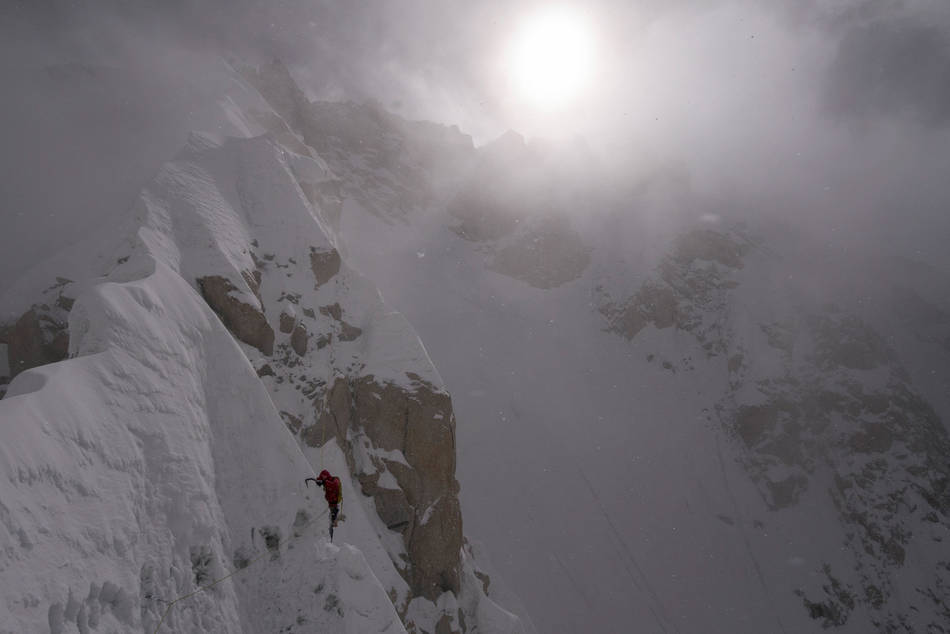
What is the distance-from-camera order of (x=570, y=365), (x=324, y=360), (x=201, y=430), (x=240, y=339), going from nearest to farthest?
(x=201, y=430) → (x=240, y=339) → (x=324, y=360) → (x=570, y=365)

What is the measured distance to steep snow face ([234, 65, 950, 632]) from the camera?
141ft

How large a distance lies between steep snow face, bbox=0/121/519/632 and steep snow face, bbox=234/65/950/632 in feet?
70.1

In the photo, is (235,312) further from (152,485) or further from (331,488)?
(152,485)

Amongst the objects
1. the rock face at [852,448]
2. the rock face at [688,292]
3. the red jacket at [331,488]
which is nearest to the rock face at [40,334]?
the red jacket at [331,488]

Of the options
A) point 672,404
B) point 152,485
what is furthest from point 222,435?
point 672,404

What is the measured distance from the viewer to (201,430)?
13.1m

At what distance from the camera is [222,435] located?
45.2 feet

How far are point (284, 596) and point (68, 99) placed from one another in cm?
4950

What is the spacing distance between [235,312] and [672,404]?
54232mm

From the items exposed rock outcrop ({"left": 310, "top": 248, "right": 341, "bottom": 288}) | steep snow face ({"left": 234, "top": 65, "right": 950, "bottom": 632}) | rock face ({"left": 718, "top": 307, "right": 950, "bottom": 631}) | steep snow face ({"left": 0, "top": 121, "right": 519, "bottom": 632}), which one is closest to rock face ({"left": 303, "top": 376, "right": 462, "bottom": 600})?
steep snow face ({"left": 0, "top": 121, "right": 519, "bottom": 632})

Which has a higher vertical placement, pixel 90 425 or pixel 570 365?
pixel 570 365

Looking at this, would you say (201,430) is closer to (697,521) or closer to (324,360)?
(324,360)

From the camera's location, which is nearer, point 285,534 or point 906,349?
point 285,534

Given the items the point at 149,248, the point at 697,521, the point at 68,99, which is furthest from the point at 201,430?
the point at 697,521
